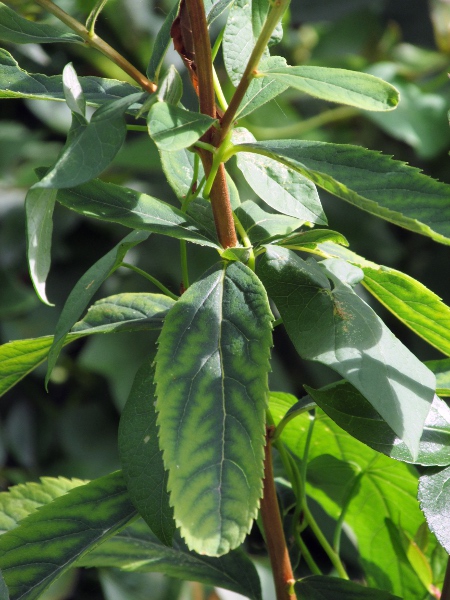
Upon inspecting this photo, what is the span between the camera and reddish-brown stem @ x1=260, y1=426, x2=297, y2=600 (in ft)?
1.56

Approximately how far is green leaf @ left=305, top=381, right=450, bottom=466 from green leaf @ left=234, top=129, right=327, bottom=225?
0.33 feet

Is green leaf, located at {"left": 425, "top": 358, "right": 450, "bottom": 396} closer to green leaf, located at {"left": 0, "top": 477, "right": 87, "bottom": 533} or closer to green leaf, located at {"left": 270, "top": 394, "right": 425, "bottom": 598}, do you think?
green leaf, located at {"left": 270, "top": 394, "right": 425, "bottom": 598}

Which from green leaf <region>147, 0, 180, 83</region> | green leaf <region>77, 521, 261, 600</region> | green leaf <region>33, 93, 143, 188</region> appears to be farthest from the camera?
green leaf <region>77, 521, 261, 600</region>

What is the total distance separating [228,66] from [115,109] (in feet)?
0.32

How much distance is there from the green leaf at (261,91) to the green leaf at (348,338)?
9 centimetres

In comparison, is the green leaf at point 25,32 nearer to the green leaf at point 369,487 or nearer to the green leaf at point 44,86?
the green leaf at point 44,86

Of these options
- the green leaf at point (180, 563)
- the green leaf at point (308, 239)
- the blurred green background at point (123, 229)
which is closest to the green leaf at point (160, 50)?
the green leaf at point (308, 239)

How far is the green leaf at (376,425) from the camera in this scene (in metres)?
0.42

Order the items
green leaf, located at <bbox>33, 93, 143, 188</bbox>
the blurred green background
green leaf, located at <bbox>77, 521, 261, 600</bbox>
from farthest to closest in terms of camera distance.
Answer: the blurred green background
green leaf, located at <bbox>77, 521, 261, 600</bbox>
green leaf, located at <bbox>33, 93, 143, 188</bbox>

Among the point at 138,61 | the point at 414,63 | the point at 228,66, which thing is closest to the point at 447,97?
the point at 414,63

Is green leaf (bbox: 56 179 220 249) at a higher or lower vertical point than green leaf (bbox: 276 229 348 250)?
lower

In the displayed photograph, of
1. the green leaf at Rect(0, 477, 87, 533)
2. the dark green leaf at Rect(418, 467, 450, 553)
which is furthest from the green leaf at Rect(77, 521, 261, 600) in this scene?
the dark green leaf at Rect(418, 467, 450, 553)

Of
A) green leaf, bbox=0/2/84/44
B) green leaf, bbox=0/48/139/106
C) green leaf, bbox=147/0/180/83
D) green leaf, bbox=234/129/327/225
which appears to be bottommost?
green leaf, bbox=234/129/327/225

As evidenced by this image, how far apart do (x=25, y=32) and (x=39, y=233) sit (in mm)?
146
